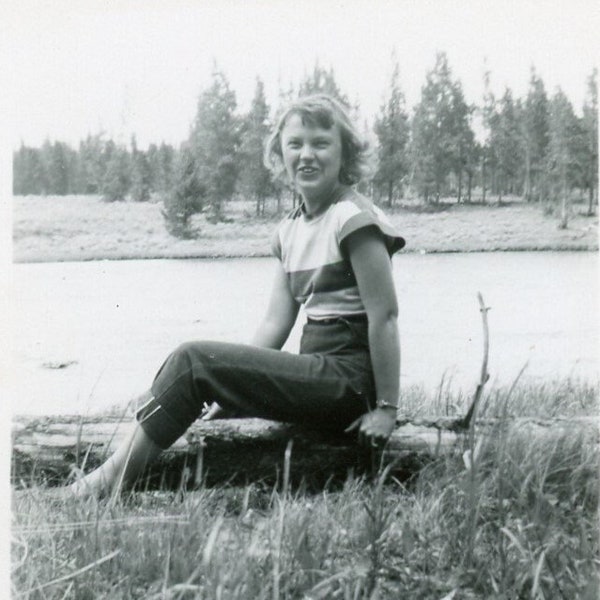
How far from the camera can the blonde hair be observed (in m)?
1.55

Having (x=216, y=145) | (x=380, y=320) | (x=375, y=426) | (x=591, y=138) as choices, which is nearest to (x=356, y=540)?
(x=375, y=426)

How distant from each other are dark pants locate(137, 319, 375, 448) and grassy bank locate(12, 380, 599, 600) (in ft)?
0.50

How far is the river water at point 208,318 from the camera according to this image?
151 centimetres

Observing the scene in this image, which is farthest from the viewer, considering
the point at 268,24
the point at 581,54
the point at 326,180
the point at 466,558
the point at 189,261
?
the point at 189,261

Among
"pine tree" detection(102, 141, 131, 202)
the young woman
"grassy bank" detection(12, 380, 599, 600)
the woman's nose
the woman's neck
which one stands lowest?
"grassy bank" detection(12, 380, 599, 600)

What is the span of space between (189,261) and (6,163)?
45 centimetres

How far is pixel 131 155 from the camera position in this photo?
65.1 inches

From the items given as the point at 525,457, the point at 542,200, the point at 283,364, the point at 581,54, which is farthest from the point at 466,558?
the point at 581,54

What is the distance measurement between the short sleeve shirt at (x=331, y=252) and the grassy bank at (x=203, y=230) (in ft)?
0.52

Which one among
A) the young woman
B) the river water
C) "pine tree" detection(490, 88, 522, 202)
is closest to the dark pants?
the young woman

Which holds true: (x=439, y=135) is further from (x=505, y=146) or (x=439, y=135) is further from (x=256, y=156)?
(x=256, y=156)

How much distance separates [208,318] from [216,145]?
0.40 m

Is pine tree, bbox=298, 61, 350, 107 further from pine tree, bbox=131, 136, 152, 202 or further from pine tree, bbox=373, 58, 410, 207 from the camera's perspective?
pine tree, bbox=131, 136, 152, 202

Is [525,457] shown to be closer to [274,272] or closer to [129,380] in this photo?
[274,272]
